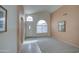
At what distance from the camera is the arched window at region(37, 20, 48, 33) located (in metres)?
12.9

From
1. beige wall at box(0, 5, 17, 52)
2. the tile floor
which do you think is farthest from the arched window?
beige wall at box(0, 5, 17, 52)

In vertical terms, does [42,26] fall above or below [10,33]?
above

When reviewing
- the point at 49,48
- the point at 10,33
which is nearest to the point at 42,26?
the point at 49,48

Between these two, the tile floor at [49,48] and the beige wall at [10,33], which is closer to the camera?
the beige wall at [10,33]

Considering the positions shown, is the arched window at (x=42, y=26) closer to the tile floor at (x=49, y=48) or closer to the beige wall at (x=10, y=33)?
the tile floor at (x=49, y=48)

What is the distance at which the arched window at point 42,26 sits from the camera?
12914mm

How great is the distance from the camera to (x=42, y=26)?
42.5 ft

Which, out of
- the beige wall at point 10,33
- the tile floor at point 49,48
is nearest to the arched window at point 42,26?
the tile floor at point 49,48

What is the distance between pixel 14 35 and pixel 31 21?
31.2 feet

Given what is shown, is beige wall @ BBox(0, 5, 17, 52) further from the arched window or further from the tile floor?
the arched window

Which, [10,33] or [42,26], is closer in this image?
[10,33]

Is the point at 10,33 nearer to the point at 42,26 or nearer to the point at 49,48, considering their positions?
the point at 49,48
